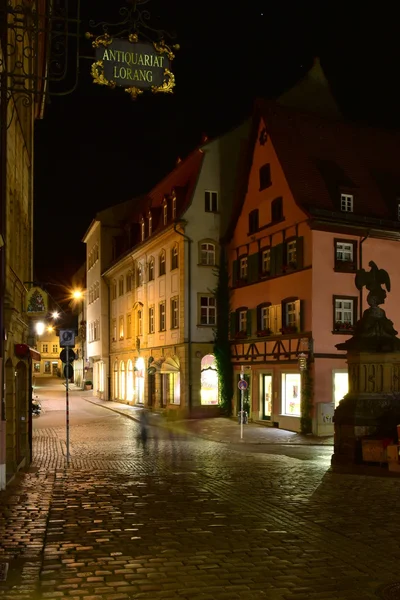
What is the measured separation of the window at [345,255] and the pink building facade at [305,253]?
42mm

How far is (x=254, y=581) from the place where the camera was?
7492mm

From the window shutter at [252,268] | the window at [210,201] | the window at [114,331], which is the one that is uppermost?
the window at [210,201]

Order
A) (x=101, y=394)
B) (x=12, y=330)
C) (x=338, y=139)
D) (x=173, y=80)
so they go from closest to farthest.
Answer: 1. (x=173, y=80)
2. (x=12, y=330)
3. (x=338, y=139)
4. (x=101, y=394)

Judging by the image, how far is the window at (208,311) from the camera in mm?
38969

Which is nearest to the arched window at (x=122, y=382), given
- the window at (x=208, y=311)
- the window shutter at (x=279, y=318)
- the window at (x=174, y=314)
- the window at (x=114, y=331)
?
the window at (x=114, y=331)

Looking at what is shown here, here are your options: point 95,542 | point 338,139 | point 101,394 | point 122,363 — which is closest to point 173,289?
point 338,139

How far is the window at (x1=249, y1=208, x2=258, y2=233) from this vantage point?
35.2m

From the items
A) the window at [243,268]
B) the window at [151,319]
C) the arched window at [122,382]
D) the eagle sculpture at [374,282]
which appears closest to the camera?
the eagle sculpture at [374,282]

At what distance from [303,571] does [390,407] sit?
29.4 ft

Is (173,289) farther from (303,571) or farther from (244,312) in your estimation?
(303,571)

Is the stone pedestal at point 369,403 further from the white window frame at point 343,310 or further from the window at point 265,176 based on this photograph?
the window at point 265,176

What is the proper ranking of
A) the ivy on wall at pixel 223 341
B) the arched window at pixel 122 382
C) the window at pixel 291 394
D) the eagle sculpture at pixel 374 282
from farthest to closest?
the arched window at pixel 122 382 → the ivy on wall at pixel 223 341 → the window at pixel 291 394 → the eagle sculpture at pixel 374 282

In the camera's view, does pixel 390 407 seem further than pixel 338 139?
No

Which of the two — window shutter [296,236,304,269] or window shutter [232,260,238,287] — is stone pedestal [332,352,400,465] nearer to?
window shutter [296,236,304,269]
